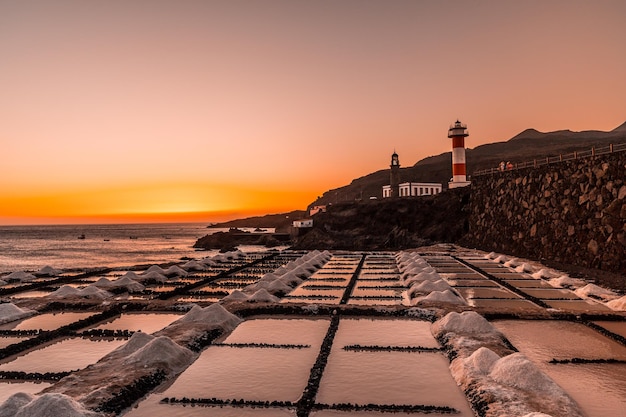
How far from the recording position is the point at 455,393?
6.37 meters

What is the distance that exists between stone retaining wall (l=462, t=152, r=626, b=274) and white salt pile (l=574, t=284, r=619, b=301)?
4032mm

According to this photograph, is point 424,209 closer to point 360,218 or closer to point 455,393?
point 360,218

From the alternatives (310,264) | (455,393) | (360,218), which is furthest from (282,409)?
(360,218)

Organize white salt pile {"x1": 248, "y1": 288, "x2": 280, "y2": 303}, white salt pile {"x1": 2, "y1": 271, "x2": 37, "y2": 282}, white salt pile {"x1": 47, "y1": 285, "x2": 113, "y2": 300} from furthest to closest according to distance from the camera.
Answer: white salt pile {"x1": 2, "y1": 271, "x2": 37, "y2": 282} → white salt pile {"x1": 47, "y1": 285, "x2": 113, "y2": 300} → white salt pile {"x1": 248, "y1": 288, "x2": 280, "y2": 303}

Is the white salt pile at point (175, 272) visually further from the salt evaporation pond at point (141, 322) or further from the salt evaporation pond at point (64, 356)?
the salt evaporation pond at point (64, 356)

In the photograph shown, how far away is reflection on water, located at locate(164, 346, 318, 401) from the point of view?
6.39 metres

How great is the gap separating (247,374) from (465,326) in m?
4.37

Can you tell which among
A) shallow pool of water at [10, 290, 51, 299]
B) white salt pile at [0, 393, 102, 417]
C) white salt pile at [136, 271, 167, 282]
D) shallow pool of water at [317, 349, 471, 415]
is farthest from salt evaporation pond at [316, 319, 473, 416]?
shallow pool of water at [10, 290, 51, 299]

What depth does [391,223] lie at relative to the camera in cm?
4716

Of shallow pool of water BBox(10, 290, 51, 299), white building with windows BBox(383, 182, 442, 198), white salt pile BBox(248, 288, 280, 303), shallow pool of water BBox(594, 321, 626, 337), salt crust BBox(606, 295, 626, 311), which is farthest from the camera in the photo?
white building with windows BBox(383, 182, 442, 198)

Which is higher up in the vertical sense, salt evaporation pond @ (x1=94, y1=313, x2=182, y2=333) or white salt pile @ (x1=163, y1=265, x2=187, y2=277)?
white salt pile @ (x1=163, y1=265, x2=187, y2=277)

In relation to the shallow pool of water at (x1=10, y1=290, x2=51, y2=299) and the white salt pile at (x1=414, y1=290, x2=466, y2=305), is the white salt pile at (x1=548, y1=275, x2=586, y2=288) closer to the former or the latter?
the white salt pile at (x1=414, y1=290, x2=466, y2=305)

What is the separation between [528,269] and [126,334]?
590 inches

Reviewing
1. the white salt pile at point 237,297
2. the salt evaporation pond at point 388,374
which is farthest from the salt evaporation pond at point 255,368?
the white salt pile at point 237,297
